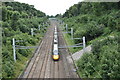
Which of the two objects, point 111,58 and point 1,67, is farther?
point 1,67

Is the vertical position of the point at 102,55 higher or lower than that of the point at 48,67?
higher

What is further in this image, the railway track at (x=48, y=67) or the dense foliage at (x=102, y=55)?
the railway track at (x=48, y=67)

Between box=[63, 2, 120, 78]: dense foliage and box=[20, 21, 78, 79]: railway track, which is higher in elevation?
box=[63, 2, 120, 78]: dense foliage

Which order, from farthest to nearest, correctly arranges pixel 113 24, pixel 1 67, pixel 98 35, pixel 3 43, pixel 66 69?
pixel 98 35 < pixel 113 24 < pixel 3 43 < pixel 66 69 < pixel 1 67

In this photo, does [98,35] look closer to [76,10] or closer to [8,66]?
[8,66]

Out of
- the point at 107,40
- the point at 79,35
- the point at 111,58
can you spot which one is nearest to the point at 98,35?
the point at 79,35

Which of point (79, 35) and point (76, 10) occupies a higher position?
point (76, 10)

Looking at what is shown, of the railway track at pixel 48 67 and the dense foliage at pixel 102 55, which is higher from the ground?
the dense foliage at pixel 102 55

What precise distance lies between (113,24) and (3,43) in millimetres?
21281

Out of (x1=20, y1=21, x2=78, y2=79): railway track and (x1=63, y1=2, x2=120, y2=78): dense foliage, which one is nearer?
(x1=63, y1=2, x2=120, y2=78): dense foliage

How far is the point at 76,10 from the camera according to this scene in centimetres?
9394

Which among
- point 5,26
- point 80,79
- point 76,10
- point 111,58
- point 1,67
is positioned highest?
point 76,10

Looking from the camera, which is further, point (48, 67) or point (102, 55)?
point (48, 67)

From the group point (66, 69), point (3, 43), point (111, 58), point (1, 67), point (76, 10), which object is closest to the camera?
point (111, 58)
